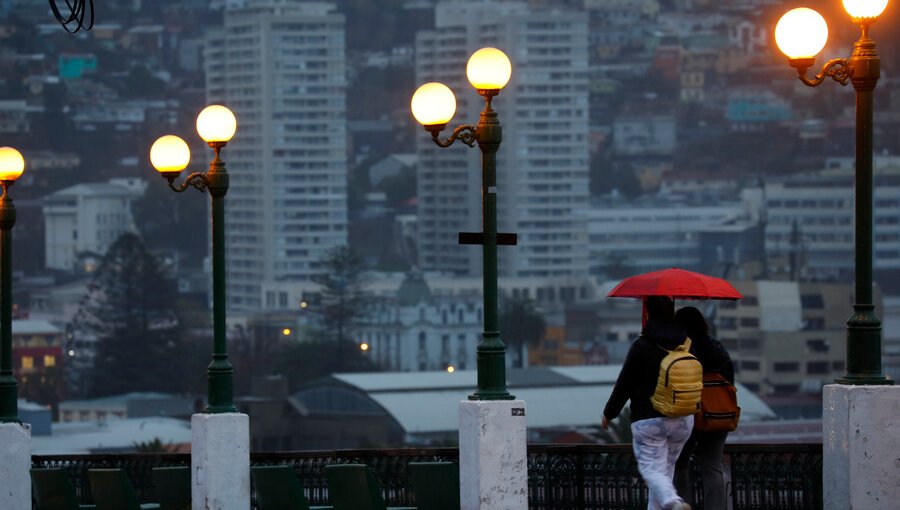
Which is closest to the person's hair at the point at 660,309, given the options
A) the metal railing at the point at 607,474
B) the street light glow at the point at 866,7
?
the metal railing at the point at 607,474

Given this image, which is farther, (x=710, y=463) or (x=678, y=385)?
(x=710, y=463)

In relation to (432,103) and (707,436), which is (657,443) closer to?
(707,436)

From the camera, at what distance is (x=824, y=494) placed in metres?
10.4

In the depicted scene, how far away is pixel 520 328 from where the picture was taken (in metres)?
178

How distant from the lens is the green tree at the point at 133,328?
16575 centimetres

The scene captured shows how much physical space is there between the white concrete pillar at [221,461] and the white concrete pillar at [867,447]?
4043 millimetres

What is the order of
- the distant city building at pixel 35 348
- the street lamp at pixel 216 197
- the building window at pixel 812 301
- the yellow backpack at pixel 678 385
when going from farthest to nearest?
the building window at pixel 812 301 < the distant city building at pixel 35 348 < the street lamp at pixel 216 197 < the yellow backpack at pixel 678 385

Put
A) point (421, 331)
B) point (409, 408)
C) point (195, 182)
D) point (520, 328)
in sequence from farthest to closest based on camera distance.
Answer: point (421, 331) < point (520, 328) < point (409, 408) < point (195, 182)

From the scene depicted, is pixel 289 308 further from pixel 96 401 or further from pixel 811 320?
pixel 811 320

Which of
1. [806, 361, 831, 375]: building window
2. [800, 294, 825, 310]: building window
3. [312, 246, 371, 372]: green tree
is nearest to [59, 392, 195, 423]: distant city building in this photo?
[312, 246, 371, 372]: green tree

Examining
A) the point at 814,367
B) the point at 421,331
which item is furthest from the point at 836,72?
the point at 421,331

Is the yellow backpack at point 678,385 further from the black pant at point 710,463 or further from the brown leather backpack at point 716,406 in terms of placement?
the black pant at point 710,463

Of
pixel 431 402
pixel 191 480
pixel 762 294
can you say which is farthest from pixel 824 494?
pixel 762 294

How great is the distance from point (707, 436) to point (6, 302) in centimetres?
583
